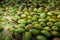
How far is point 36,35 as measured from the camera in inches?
45.7

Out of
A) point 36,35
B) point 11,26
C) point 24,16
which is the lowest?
point 36,35

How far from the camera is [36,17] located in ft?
4.48

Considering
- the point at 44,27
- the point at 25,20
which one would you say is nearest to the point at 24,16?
the point at 25,20

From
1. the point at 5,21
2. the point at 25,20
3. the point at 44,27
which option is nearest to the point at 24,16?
the point at 25,20

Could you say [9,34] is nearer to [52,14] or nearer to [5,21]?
[5,21]

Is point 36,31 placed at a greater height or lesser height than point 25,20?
lesser

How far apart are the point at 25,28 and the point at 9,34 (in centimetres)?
16

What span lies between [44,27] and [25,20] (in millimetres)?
231

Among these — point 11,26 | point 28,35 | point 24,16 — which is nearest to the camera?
point 28,35

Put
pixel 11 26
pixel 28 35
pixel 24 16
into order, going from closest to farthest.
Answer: pixel 28 35, pixel 11 26, pixel 24 16

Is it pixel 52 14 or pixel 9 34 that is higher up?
pixel 52 14

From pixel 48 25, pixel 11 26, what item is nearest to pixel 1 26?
pixel 11 26

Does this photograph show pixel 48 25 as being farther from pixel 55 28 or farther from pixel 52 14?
pixel 52 14

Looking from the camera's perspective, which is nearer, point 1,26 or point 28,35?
point 28,35
